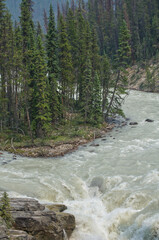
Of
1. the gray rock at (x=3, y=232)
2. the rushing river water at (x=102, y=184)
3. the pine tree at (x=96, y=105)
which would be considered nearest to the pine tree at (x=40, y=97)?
the rushing river water at (x=102, y=184)

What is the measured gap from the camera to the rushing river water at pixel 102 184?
13016 millimetres

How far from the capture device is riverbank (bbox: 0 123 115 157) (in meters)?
24.6

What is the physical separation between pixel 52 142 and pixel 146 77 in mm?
42684

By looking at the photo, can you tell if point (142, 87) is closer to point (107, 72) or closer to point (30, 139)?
point (107, 72)

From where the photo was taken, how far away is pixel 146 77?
6253 centimetres

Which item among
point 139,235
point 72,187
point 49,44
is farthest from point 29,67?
point 139,235

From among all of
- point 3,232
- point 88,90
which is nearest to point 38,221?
point 3,232

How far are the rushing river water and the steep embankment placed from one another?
32.7 meters

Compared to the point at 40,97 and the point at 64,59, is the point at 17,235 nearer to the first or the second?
the point at 40,97

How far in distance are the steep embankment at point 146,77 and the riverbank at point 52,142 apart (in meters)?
30.6

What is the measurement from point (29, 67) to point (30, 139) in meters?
8.43

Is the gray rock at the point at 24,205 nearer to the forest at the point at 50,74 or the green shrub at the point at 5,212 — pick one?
the green shrub at the point at 5,212

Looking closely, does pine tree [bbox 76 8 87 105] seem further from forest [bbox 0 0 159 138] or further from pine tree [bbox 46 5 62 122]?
pine tree [bbox 46 5 62 122]

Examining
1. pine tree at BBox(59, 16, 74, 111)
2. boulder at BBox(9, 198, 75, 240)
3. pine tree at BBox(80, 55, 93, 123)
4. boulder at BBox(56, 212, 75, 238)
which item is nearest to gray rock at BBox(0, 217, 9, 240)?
boulder at BBox(9, 198, 75, 240)
